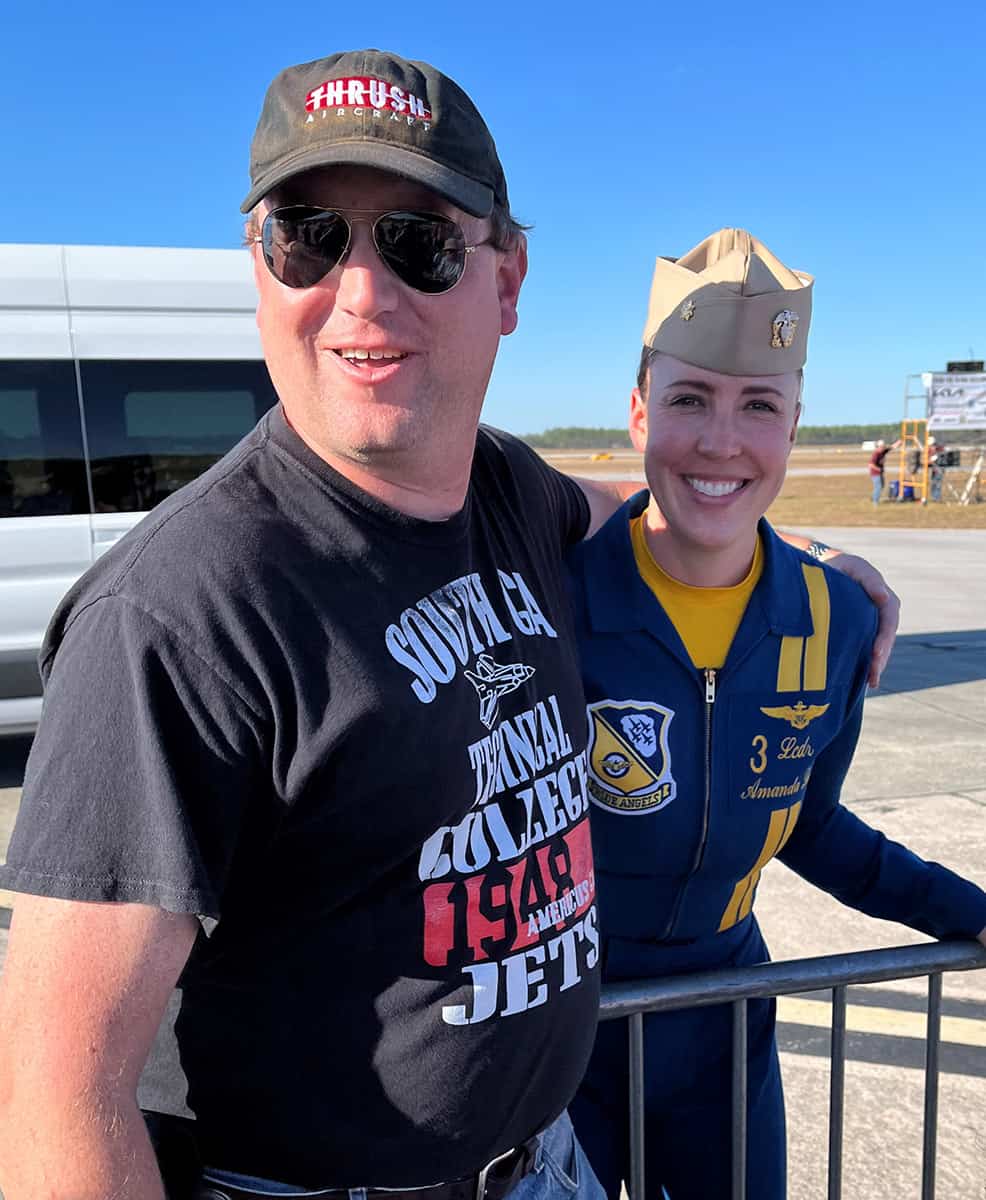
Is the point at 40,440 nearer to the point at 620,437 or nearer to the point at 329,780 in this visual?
the point at 329,780

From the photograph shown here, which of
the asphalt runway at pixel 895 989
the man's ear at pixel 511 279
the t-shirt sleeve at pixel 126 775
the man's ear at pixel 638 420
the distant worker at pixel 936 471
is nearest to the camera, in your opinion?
the t-shirt sleeve at pixel 126 775

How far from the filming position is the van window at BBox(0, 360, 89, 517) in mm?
5297

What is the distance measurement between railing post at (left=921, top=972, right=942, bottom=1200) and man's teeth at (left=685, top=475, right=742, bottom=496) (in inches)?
37.9

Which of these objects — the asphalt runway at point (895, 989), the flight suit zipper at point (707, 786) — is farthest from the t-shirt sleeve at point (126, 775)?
the asphalt runway at point (895, 989)

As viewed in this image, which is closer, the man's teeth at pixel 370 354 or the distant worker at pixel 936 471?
the man's teeth at pixel 370 354

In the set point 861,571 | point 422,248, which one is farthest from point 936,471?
point 422,248

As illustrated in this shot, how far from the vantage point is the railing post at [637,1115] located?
65.9 inches

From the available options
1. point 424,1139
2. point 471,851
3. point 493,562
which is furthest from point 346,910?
point 493,562

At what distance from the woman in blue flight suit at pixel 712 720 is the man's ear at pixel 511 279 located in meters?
0.41

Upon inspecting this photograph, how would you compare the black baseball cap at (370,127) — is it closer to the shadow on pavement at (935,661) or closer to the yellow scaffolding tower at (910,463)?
the shadow on pavement at (935,661)

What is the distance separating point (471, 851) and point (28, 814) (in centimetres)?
50

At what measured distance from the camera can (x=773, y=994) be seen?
1710 millimetres

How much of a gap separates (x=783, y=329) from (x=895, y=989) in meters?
2.67

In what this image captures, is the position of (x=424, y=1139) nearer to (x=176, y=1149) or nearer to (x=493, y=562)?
(x=176, y=1149)
